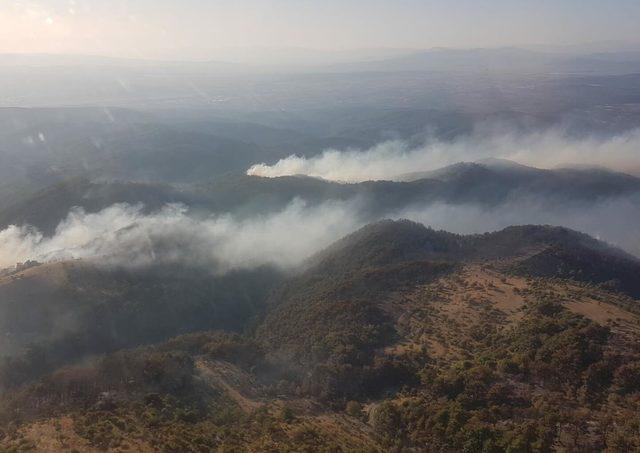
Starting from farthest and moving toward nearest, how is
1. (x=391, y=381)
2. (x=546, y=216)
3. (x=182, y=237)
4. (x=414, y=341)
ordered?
1. (x=546, y=216)
2. (x=182, y=237)
3. (x=414, y=341)
4. (x=391, y=381)

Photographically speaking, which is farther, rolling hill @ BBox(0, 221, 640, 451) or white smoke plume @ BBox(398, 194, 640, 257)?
white smoke plume @ BBox(398, 194, 640, 257)

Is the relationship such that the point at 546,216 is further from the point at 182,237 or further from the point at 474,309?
the point at 474,309

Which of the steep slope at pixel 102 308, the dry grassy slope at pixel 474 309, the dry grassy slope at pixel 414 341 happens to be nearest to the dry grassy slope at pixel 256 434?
the dry grassy slope at pixel 414 341

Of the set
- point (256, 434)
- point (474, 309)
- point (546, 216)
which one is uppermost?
point (256, 434)

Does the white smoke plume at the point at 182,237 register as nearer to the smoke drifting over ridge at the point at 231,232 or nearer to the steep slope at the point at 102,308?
the smoke drifting over ridge at the point at 231,232

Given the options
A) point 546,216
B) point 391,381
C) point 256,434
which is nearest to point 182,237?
point 391,381

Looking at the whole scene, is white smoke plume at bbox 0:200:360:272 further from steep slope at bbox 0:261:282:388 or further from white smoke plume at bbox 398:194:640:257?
white smoke plume at bbox 398:194:640:257

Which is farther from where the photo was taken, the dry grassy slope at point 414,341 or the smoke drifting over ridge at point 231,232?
the smoke drifting over ridge at point 231,232

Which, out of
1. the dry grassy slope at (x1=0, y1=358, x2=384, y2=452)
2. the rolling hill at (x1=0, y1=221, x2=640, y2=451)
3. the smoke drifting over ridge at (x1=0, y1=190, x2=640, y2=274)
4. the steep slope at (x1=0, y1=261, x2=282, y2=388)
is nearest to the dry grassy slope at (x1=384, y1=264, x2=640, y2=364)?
the rolling hill at (x1=0, y1=221, x2=640, y2=451)

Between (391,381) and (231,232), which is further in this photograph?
(231,232)
